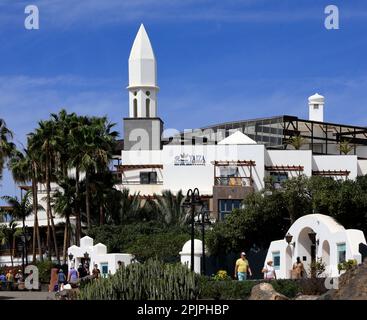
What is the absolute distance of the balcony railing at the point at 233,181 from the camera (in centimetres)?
6494

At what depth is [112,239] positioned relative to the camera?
5319 cm

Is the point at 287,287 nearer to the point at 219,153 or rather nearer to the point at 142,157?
the point at 219,153

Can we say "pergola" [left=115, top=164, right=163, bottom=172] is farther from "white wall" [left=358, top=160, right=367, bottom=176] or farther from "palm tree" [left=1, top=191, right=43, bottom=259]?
"white wall" [left=358, top=160, right=367, bottom=176]

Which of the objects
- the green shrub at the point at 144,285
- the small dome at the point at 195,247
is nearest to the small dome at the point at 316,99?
the small dome at the point at 195,247

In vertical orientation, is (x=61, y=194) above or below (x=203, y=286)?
above

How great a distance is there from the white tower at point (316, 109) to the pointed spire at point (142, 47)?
56.2ft

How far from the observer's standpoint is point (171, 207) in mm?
61125

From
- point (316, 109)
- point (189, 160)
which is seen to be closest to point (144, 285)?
point (189, 160)

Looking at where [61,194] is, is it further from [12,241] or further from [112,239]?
[12,241]

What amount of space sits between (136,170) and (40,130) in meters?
14.5

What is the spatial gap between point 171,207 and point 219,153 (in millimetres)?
7617

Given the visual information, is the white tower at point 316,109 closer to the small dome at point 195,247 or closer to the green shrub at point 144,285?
the small dome at point 195,247

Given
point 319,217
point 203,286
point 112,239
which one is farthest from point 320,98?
point 203,286

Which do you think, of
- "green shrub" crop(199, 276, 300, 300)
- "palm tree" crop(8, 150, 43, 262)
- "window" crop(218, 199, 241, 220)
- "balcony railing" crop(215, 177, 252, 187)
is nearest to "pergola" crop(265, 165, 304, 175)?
"balcony railing" crop(215, 177, 252, 187)
